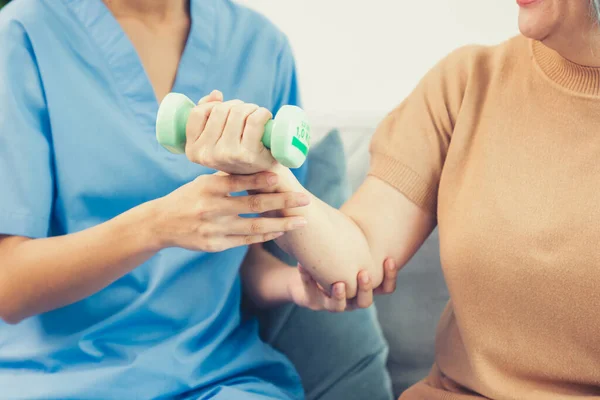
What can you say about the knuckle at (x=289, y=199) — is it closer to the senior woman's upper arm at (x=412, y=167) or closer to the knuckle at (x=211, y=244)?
the knuckle at (x=211, y=244)

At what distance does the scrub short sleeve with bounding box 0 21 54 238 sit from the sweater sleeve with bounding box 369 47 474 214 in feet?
1.45

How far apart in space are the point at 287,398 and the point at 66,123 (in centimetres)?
49

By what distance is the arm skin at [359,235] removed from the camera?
2.78 feet

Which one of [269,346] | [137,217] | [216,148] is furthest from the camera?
[269,346]

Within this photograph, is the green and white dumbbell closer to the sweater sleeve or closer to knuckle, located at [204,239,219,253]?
knuckle, located at [204,239,219,253]

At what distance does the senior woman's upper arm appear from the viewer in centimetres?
91

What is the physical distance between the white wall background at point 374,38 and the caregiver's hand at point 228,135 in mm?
786

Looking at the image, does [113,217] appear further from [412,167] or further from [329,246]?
[412,167]

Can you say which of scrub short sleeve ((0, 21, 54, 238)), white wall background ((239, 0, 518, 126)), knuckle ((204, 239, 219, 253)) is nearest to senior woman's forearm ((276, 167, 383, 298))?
knuckle ((204, 239, 219, 253))

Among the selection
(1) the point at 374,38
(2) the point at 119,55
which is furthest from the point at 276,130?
(1) the point at 374,38

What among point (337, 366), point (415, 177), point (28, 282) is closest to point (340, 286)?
point (415, 177)

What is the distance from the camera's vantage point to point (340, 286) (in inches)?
34.5

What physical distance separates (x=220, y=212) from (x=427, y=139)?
337mm

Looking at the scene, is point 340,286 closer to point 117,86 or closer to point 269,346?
point 269,346
